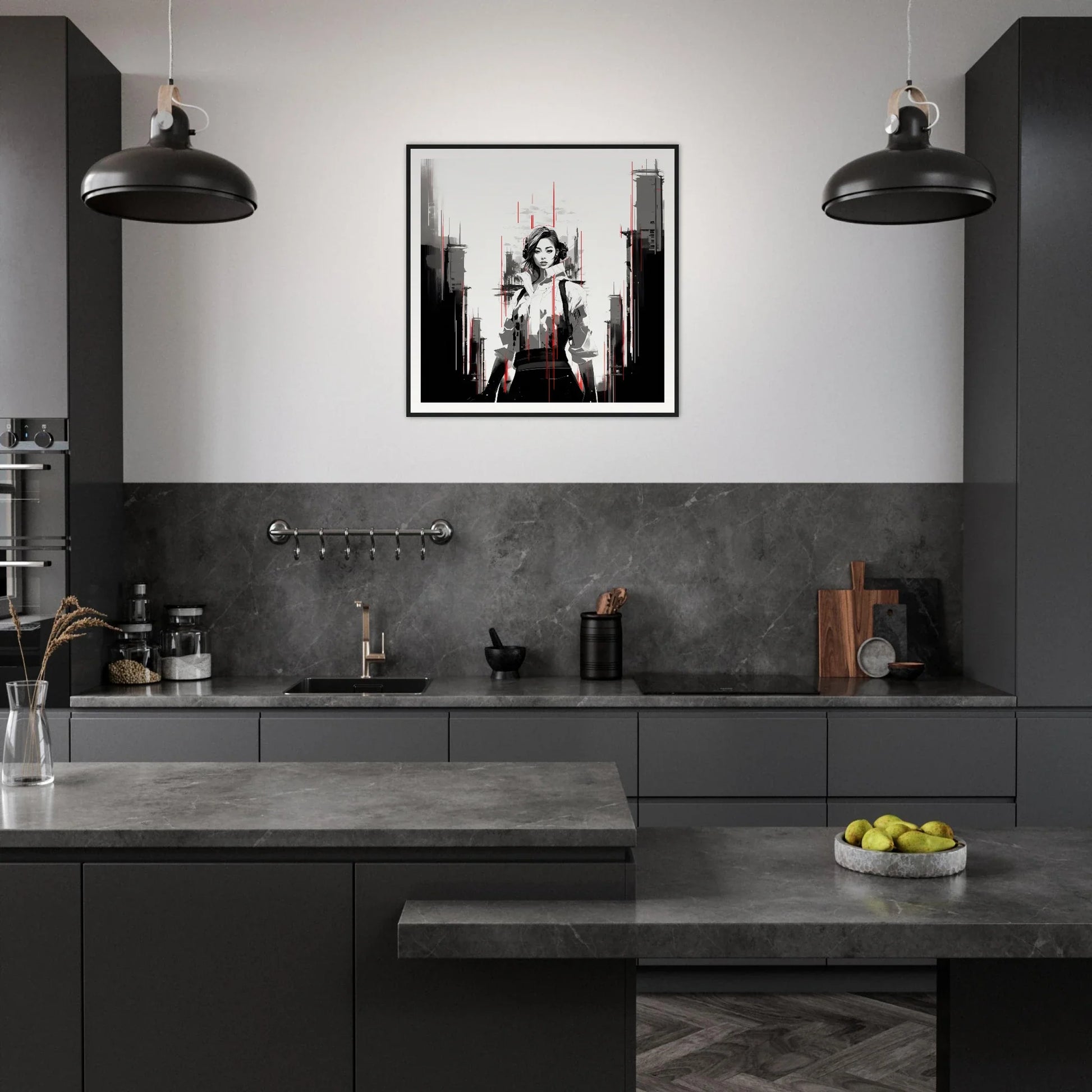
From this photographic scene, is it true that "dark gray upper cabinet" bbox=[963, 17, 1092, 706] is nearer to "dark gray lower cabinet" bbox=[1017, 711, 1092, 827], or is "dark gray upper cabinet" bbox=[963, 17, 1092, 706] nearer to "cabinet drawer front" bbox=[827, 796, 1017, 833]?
"dark gray lower cabinet" bbox=[1017, 711, 1092, 827]

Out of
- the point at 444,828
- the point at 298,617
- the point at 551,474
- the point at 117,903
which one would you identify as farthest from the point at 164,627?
the point at 444,828

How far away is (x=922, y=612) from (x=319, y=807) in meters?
3.11

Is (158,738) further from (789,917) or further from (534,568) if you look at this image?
(789,917)

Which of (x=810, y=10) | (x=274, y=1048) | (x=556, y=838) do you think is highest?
(x=810, y=10)

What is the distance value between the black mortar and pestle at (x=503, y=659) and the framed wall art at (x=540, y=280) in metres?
0.97

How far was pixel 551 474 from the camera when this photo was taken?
4.61 m

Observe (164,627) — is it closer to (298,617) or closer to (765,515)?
(298,617)

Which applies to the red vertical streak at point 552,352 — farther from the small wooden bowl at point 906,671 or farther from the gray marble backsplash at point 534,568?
the small wooden bowl at point 906,671

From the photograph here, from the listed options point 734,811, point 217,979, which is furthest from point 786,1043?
point 217,979

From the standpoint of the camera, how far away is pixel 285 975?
216cm

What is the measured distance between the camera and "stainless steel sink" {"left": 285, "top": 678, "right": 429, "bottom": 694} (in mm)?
4441

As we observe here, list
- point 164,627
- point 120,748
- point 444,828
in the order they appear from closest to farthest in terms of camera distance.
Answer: point 444,828
point 120,748
point 164,627

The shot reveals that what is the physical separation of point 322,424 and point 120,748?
1.52 metres

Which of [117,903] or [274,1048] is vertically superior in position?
[117,903]
